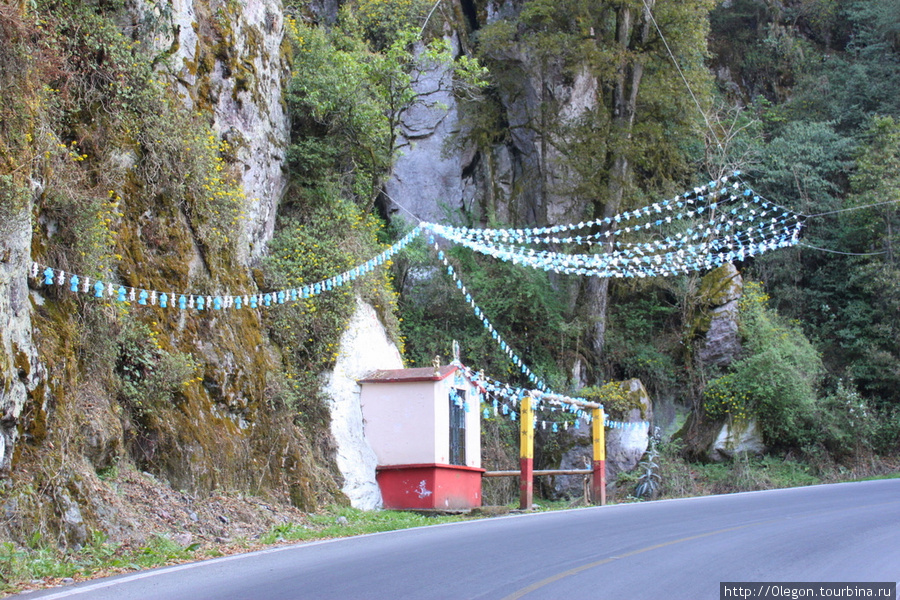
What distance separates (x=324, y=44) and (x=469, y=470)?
11397 mm

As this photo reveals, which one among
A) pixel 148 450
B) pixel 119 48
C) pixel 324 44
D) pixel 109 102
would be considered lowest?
pixel 148 450

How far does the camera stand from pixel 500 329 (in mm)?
26734

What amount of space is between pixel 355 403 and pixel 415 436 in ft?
4.97

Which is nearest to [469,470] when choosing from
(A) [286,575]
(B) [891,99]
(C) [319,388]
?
(C) [319,388]

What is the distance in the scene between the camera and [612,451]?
24547mm

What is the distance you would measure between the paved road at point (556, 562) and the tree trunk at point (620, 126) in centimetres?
1475

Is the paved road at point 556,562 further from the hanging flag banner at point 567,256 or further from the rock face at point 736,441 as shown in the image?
the rock face at point 736,441

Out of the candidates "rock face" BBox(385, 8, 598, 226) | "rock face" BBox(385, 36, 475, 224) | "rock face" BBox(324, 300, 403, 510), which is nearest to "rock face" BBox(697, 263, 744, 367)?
"rock face" BBox(385, 8, 598, 226)

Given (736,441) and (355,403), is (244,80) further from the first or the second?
(736,441)

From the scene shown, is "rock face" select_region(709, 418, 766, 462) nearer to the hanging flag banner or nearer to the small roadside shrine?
the hanging flag banner

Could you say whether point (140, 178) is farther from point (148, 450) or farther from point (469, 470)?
point (469, 470)

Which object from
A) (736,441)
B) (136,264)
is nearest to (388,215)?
(736,441)

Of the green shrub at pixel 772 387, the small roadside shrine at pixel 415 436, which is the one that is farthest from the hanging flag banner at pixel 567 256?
the green shrub at pixel 772 387

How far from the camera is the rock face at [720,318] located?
26.2 meters
